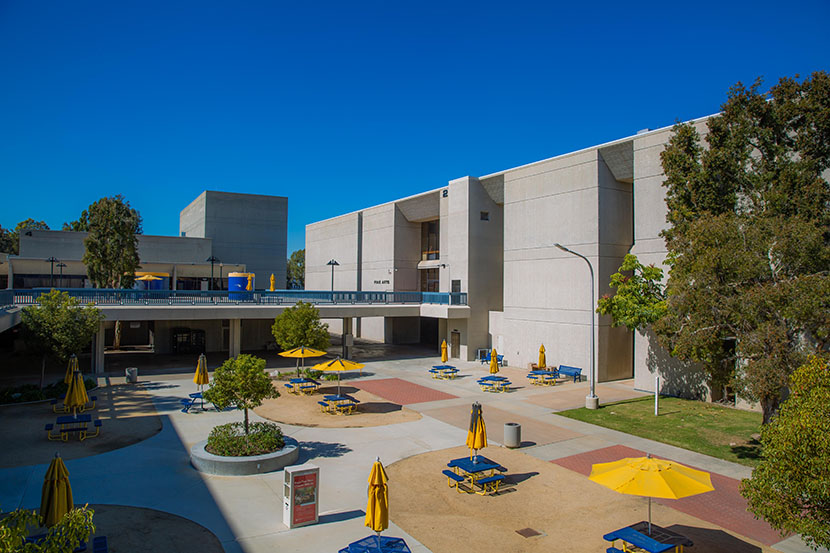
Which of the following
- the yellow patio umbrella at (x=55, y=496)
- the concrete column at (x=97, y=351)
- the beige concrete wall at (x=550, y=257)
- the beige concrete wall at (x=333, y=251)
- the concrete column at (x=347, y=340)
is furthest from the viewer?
the beige concrete wall at (x=333, y=251)

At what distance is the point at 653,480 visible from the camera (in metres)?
9.63

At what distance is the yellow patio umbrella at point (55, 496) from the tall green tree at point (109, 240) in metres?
32.8

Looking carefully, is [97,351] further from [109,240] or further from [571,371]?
[571,371]

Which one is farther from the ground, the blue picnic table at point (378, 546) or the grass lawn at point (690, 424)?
the blue picnic table at point (378, 546)

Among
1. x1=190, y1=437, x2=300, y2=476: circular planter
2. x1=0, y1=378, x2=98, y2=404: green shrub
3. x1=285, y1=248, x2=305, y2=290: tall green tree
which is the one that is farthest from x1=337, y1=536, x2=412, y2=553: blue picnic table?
x1=285, y1=248, x2=305, y2=290: tall green tree

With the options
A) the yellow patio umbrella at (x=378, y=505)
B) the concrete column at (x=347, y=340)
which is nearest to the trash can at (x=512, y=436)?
the yellow patio umbrella at (x=378, y=505)

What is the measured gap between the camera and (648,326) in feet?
85.4

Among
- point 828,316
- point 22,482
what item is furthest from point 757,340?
point 22,482

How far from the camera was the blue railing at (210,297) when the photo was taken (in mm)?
28694

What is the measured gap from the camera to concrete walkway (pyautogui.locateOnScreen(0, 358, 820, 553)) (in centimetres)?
1090

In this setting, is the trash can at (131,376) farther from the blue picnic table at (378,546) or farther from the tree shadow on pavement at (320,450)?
the blue picnic table at (378,546)

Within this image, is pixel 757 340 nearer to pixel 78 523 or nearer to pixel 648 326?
pixel 648 326

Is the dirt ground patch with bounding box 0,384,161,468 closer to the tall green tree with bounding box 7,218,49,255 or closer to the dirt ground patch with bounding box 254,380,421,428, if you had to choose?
the dirt ground patch with bounding box 254,380,421,428

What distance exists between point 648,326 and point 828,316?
38.3 feet
